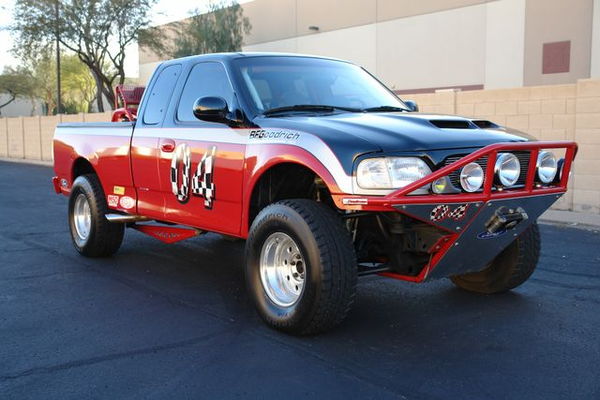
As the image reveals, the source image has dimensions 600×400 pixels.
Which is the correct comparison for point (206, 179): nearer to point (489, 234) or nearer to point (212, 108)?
point (212, 108)

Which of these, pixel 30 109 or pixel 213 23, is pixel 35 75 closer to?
pixel 30 109

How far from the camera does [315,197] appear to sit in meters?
4.98

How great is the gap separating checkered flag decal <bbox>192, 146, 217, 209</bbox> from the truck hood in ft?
2.08

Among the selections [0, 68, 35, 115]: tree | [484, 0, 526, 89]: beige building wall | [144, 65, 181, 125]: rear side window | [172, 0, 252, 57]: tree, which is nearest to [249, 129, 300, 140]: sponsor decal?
[144, 65, 181, 125]: rear side window

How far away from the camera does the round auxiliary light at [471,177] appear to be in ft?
13.1

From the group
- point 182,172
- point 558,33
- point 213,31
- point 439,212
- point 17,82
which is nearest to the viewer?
point 439,212

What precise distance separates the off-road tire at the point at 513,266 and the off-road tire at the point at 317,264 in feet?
5.57

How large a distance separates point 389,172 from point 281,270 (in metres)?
1.20

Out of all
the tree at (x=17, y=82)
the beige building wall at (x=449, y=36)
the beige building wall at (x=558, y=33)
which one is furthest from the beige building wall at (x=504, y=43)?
the tree at (x=17, y=82)

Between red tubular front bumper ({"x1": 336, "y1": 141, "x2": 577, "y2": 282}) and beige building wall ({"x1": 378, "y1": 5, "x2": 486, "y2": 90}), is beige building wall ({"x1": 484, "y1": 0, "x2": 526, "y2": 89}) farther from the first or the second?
red tubular front bumper ({"x1": 336, "y1": 141, "x2": 577, "y2": 282})

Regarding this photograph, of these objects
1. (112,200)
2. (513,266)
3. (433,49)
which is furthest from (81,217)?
(433,49)

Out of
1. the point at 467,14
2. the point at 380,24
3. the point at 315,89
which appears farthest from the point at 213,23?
A: the point at 315,89

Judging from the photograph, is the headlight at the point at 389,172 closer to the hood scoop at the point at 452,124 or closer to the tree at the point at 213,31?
the hood scoop at the point at 452,124

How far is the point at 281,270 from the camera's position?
15.4 ft
